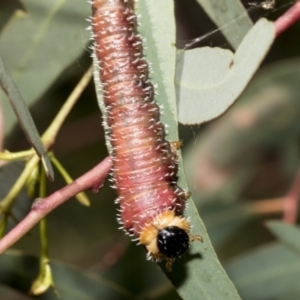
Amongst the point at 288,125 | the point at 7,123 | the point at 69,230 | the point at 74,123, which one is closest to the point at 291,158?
the point at 288,125

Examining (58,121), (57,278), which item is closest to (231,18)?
(58,121)

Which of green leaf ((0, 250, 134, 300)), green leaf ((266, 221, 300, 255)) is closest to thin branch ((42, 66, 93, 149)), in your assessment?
green leaf ((0, 250, 134, 300))

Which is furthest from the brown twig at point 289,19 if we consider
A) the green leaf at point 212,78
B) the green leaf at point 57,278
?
the green leaf at point 57,278

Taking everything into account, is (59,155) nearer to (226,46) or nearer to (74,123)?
(74,123)

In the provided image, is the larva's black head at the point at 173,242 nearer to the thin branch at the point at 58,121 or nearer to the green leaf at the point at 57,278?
the thin branch at the point at 58,121

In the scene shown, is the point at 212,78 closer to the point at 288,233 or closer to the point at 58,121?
the point at 58,121

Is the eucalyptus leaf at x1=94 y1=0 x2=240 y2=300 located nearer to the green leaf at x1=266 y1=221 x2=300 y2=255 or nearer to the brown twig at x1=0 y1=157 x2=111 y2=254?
the brown twig at x1=0 y1=157 x2=111 y2=254
